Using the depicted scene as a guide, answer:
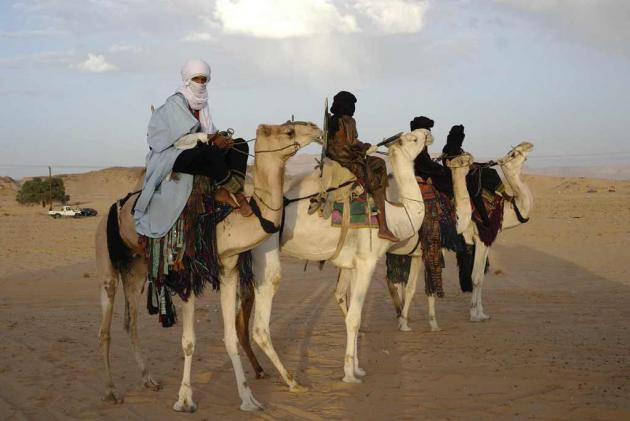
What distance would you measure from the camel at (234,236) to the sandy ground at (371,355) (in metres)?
0.32

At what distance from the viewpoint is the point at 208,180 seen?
7.29m

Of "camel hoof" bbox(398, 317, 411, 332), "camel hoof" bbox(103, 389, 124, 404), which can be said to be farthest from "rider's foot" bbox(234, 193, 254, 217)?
"camel hoof" bbox(398, 317, 411, 332)

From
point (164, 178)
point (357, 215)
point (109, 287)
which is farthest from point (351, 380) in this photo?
point (164, 178)

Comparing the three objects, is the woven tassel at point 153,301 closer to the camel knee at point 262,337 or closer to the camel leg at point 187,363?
the camel leg at point 187,363

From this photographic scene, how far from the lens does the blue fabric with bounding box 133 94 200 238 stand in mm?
7152

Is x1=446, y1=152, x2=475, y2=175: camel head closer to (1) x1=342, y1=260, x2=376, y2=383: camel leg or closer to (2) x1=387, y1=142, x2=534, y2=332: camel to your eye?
(2) x1=387, y1=142, x2=534, y2=332: camel

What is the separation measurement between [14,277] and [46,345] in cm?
996

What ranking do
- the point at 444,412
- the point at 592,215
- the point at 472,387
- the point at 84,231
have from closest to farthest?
Answer: the point at 444,412
the point at 472,387
the point at 84,231
the point at 592,215

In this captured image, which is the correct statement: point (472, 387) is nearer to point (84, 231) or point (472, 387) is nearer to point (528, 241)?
point (528, 241)

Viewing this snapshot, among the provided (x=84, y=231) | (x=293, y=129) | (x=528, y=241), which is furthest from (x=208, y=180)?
(x=84, y=231)

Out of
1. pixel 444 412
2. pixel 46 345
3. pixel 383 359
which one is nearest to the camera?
pixel 444 412

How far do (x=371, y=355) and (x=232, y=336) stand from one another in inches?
119

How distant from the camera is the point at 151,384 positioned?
27.3ft

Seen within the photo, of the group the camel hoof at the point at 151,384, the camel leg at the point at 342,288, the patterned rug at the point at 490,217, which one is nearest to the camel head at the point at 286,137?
the camel hoof at the point at 151,384
